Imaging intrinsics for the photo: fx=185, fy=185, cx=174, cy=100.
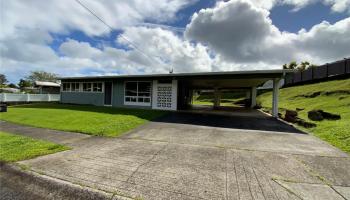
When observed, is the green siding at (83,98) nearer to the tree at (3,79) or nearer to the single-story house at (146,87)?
the single-story house at (146,87)

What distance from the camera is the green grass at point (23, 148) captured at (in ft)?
15.3

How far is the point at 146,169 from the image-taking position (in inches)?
154

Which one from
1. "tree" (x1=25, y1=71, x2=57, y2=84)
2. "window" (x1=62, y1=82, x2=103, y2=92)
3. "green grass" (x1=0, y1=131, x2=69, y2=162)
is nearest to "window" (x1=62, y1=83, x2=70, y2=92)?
"window" (x1=62, y1=82, x2=103, y2=92)

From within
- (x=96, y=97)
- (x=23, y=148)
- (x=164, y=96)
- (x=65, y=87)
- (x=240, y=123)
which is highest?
(x=65, y=87)

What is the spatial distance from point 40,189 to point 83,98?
17.1m

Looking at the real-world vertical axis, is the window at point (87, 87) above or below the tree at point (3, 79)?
below

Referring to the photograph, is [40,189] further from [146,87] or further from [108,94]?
[108,94]

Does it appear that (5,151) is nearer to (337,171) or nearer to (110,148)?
(110,148)

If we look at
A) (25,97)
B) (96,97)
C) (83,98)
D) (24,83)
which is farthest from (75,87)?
(24,83)

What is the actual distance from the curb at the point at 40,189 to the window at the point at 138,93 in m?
11.9

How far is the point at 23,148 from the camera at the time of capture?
17.4 feet

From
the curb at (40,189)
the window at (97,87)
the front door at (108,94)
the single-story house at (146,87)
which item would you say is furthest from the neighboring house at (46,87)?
the curb at (40,189)

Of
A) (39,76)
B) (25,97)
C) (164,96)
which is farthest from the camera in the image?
(39,76)

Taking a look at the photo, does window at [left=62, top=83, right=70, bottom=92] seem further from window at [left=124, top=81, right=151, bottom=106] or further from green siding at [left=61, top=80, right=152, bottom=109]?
window at [left=124, top=81, right=151, bottom=106]
